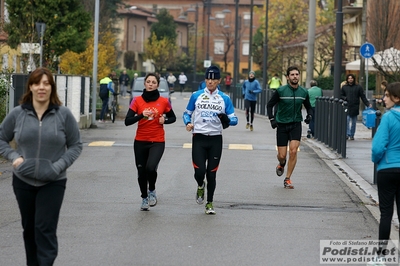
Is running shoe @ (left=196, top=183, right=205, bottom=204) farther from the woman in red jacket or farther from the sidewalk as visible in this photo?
the sidewalk

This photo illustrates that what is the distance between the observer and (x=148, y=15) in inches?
3932

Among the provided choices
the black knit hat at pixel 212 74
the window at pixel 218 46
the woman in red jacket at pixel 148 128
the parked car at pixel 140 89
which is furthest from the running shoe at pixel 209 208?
the window at pixel 218 46

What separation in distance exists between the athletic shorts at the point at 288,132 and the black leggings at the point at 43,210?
763 cm

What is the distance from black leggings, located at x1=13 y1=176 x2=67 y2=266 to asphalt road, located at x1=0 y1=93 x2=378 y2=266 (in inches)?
45.9

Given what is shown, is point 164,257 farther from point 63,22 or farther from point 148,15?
point 148,15

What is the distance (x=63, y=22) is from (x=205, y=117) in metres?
21.8

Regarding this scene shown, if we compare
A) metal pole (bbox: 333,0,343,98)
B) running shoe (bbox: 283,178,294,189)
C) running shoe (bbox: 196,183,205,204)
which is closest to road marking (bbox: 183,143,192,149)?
metal pole (bbox: 333,0,343,98)

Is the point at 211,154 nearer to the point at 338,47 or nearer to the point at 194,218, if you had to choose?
the point at 194,218

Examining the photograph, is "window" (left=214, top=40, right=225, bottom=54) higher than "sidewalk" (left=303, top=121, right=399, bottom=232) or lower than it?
higher

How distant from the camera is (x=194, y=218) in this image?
35.6 ft

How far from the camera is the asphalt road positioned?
8.55m

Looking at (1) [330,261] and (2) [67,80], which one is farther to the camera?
(2) [67,80]

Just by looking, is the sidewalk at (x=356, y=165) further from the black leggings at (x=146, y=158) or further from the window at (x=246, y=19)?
the window at (x=246, y=19)

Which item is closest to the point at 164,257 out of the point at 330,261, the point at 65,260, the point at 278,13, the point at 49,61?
the point at 65,260
